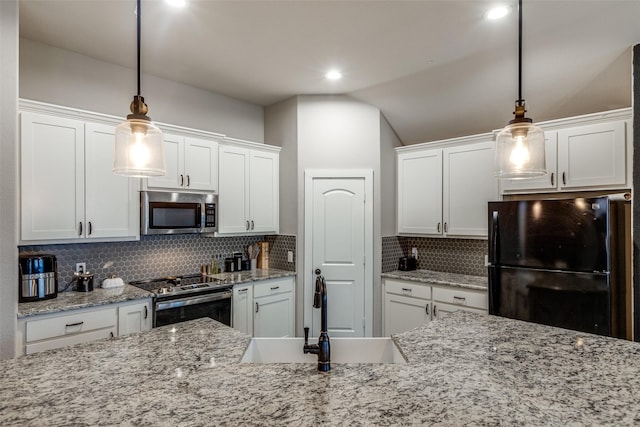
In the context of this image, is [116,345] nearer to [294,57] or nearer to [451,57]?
[294,57]

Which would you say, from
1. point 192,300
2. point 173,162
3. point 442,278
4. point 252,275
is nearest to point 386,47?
point 173,162

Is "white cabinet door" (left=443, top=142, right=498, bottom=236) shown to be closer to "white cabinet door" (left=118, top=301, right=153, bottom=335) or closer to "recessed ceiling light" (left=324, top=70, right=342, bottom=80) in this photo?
"recessed ceiling light" (left=324, top=70, right=342, bottom=80)

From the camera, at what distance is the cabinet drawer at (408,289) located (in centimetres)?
369

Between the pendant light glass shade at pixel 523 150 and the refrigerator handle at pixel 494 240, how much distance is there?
5.33 feet

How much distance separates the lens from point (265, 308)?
12.3 feet

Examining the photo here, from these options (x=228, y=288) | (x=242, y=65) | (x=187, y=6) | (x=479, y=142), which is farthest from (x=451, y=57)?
(x=228, y=288)

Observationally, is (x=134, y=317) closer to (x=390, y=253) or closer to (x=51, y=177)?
(x=51, y=177)

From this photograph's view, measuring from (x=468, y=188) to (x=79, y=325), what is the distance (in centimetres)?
362

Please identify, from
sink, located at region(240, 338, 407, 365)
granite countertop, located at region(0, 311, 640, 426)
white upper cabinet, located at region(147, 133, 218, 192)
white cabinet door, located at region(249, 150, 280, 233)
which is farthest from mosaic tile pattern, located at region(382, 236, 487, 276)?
sink, located at region(240, 338, 407, 365)

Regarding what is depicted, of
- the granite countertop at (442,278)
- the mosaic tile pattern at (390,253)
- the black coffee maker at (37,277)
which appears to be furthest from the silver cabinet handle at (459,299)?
the black coffee maker at (37,277)

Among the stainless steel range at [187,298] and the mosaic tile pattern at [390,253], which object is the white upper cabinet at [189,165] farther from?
the mosaic tile pattern at [390,253]

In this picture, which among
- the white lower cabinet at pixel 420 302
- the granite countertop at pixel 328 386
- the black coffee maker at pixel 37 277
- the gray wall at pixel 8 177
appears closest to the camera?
the granite countertop at pixel 328 386

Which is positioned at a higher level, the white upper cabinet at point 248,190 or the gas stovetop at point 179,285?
the white upper cabinet at point 248,190

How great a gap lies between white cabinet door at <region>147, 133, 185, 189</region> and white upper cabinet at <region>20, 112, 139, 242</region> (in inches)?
10.6
